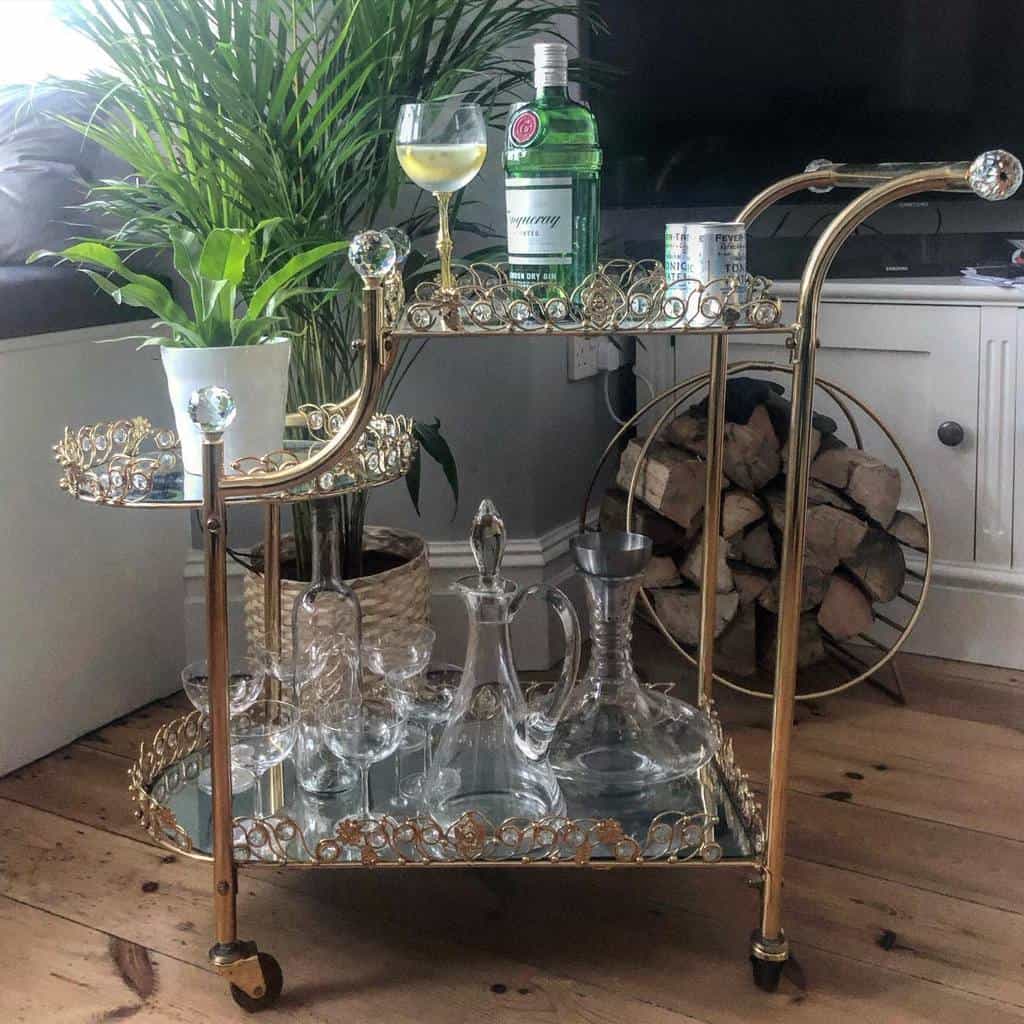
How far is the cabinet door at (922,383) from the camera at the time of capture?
6.85ft

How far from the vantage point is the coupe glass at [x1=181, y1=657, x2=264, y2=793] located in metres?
1.41

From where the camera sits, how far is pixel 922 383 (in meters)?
2.12

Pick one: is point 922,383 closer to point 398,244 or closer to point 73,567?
point 398,244

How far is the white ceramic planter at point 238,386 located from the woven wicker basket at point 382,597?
444 mm

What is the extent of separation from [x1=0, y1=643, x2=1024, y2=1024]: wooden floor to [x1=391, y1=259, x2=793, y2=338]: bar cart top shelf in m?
0.63

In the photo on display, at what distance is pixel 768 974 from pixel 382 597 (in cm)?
71

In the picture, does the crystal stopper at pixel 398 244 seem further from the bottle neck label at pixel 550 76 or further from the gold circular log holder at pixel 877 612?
the gold circular log holder at pixel 877 612

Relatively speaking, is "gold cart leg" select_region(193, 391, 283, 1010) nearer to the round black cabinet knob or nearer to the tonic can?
the tonic can

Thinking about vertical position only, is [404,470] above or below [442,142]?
below

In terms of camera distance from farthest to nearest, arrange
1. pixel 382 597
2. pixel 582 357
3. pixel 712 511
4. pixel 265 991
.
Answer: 1. pixel 582 357
2. pixel 382 597
3. pixel 712 511
4. pixel 265 991

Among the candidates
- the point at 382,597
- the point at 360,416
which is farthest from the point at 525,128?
the point at 382,597

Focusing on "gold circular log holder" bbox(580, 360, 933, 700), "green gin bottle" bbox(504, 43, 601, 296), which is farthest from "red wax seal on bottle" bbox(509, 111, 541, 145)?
"gold circular log holder" bbox(580, 360, 933, 700)

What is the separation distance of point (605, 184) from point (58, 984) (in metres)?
1.53

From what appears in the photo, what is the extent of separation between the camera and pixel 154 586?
6.79 ft
